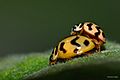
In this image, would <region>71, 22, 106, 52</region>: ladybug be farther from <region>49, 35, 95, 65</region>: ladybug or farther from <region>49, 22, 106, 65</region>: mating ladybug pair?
<region>49, 35, 95, 65</region>: ladybug

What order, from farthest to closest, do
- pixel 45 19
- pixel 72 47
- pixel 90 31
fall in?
pixel 45 19 < pixel 90 31 < pixel 72 47

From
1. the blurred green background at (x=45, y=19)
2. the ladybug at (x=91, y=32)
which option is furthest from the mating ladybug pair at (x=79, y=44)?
the blurred green background at (x=45, y=19)

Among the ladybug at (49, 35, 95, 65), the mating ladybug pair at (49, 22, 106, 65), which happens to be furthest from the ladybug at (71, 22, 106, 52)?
the ladybug at (49, 35, 95, 65)

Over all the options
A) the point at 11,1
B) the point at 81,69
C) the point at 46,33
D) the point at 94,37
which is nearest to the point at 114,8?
the point at 46,33

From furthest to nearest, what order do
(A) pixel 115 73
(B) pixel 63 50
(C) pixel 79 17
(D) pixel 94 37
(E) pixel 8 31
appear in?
(C) pixel 79 17 → (E) pixel 8 31 → (D) pixel 94 37 → (B) pixel 63 50 → (A) pixel 115 73

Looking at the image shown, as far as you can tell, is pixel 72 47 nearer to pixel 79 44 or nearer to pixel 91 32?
pixel 79 44

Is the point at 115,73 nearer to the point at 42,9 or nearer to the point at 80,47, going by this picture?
the point at 80,47

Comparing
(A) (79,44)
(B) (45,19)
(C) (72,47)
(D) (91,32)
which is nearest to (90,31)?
(D) (91,32)
